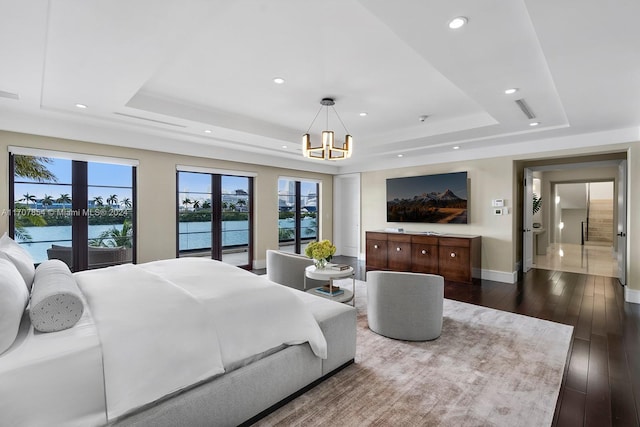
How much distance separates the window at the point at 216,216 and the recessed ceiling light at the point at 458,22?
500 centimetres

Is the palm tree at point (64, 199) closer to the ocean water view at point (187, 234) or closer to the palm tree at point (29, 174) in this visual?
the palm tree at point (29, 174)

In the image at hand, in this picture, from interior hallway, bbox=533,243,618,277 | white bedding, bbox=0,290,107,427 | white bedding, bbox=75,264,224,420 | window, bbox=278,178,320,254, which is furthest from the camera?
window, bbox=278,178,320,254

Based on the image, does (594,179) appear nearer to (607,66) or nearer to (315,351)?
(607,66)

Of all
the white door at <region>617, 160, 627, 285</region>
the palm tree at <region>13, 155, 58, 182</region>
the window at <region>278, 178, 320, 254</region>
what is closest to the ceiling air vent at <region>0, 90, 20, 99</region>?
the palm tree at <region>13, 155, 58, 182</region>

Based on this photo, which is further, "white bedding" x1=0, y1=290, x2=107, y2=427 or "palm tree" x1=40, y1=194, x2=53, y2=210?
"palm tree" x1=40, y1=194, x2=53, y2=210

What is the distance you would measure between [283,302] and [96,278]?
5.15ft

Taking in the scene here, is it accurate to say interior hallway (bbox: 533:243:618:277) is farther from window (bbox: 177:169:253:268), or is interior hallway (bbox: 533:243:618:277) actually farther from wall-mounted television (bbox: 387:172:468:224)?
window (bbox: 177:169:253:268)

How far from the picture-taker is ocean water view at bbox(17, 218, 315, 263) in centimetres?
434

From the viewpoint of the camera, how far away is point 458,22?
6.36 ft

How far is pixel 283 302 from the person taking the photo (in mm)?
2281

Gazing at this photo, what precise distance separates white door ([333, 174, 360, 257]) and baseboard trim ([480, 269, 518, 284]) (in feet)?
10.3

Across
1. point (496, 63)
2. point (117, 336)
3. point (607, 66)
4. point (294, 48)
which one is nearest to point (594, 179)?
point (607, 66)

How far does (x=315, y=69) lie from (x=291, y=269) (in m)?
2.70

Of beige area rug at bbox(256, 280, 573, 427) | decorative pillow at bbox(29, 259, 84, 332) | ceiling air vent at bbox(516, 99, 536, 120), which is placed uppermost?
ceiling air vent at bbox(516, 99, 536, 120)
